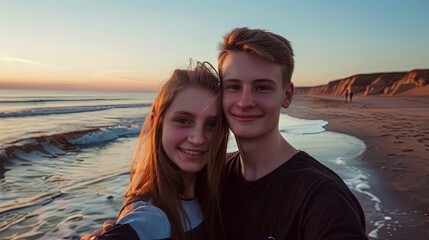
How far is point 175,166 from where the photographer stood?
8.62 feet

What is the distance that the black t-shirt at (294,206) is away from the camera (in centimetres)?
181

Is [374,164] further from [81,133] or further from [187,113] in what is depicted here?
[81,133]

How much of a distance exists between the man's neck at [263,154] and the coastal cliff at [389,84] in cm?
6856

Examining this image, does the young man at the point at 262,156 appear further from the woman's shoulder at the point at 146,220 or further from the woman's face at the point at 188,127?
the woman's shoulder at the point at 146,220

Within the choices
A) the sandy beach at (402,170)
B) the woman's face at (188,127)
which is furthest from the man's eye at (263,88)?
the sandy beach at (402,170)

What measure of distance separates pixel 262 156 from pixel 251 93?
1.44ft

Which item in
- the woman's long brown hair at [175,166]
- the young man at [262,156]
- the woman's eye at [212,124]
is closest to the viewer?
the young man at [262,156]

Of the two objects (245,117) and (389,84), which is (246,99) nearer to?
(245,117)

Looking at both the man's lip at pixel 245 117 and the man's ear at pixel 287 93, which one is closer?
the man's lip at pixel 245 117

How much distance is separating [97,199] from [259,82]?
538 cm

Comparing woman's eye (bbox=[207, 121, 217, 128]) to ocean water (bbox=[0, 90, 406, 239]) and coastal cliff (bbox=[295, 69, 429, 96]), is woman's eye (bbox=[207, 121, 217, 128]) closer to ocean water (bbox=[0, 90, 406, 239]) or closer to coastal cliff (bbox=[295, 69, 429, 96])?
ocean water (bbox=[0, 90, 406, 239])

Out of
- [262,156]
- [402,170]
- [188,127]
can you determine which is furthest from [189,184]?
[402,170]

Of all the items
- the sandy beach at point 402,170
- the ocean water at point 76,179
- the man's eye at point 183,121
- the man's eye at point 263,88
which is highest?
the man's eye at point 263,88

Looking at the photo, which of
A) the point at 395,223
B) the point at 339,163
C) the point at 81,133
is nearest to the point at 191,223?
the point at 395,223
